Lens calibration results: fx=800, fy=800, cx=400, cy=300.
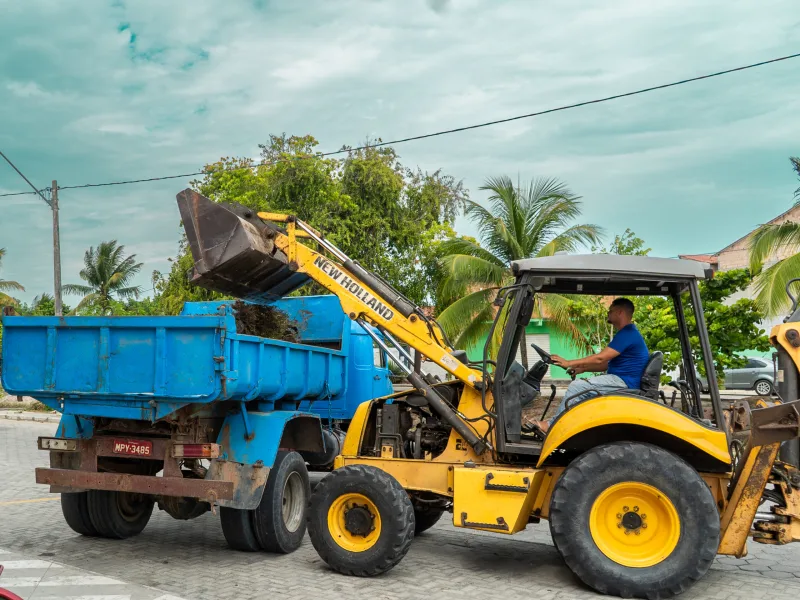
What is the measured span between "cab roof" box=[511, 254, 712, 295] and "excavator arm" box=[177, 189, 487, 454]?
45.4 inches

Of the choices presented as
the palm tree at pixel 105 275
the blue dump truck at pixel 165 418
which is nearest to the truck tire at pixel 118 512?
the blue dump truck at pixel 165 418

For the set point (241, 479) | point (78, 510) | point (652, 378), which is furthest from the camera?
point (78, 510)

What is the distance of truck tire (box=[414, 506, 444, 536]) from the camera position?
310 inches

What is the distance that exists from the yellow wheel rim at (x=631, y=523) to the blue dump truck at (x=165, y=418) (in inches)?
112

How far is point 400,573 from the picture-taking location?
6.67 meters

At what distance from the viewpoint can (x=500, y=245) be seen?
2047 cm

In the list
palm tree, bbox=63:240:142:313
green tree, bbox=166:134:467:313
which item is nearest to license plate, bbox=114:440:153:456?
green tree, bbox=166:134:467:313

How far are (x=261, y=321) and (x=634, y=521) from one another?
4.46 meters

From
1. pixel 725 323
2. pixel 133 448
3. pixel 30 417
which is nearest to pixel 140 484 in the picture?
pixel 133 448

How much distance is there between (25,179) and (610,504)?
863 inches

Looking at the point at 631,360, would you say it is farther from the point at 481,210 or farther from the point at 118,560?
the point at 481,210

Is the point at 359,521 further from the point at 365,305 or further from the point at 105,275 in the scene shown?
the point at 105,275

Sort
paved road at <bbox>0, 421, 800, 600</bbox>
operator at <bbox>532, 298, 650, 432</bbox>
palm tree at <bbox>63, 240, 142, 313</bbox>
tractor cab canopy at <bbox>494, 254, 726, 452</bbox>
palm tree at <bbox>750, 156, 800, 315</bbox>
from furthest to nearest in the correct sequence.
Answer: palm tree at <bbox>63, 240, 142, 313</bbox> < palm tree at <bbox>750, 156, 800, 315</bbox> < operator at <bbox>532, 298, 650, 432</bbox> < tractor cab canopy at <bbox>494, 254, 726, 452</bbox> < paved road at <bbox>0, 421, 800, 600</bbox>

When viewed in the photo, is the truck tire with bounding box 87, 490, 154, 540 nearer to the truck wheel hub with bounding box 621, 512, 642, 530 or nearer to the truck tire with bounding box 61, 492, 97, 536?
the truck tire with bounding box 61, 492, 97, 536
